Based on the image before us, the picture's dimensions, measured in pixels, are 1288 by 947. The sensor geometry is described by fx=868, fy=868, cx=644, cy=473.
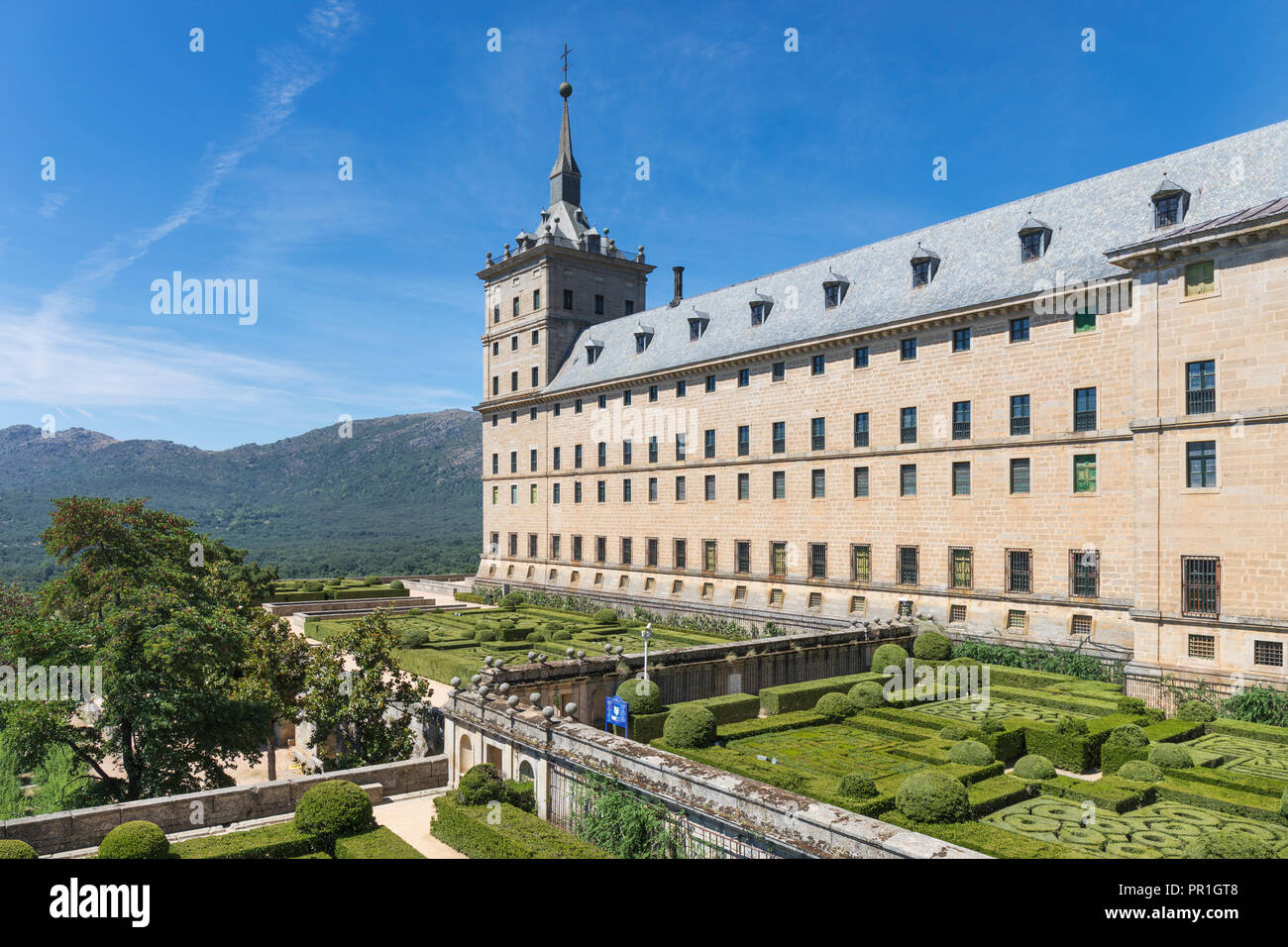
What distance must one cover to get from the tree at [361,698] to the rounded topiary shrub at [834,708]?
46.0ft

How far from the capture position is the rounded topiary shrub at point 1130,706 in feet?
97.1

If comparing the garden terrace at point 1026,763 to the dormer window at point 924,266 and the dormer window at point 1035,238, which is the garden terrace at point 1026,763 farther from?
the dormer window at point 924,266

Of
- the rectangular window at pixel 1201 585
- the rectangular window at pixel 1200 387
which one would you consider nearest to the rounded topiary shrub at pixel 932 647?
the rectangular window at pixel 1201 585

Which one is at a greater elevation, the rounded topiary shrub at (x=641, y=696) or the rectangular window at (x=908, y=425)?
the rectangular window at (x=908, y=425)

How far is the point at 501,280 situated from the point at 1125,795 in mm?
66069

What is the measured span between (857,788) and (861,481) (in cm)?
2810

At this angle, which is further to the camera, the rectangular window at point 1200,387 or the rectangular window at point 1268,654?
the rectangular window at point 1200,387

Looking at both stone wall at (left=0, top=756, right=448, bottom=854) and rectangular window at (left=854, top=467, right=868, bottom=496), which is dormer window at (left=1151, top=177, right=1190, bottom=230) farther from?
stone wall at (left=0, top=756, right=448, bottom=854)

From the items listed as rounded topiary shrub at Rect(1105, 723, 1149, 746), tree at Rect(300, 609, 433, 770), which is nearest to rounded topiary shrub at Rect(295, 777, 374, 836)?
tree at Rect(300, 609, 433, 770)

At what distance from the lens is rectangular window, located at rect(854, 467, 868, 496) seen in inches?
1860

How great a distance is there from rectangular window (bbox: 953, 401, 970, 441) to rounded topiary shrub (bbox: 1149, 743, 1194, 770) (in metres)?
20.6

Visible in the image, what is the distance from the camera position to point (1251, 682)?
96.3 ft
